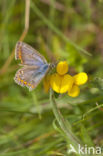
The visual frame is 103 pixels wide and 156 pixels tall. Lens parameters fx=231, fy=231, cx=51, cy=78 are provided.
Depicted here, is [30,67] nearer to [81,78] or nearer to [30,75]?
[30,75]

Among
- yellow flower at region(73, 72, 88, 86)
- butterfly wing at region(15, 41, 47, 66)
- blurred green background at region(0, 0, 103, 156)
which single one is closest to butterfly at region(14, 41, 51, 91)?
butterfly wing at region(15, 41, 47, 66)

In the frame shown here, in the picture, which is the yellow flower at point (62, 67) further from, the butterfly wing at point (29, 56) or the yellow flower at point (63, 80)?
the butterfly wing at point (29, 56)

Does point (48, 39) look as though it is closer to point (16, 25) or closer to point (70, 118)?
point (16, 25)

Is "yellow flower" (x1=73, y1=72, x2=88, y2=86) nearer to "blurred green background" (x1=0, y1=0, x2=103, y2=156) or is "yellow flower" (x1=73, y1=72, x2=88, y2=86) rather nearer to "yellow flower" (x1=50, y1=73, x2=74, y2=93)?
"yellow flower" (x1=50, y1=73, x2=74, y2=93)

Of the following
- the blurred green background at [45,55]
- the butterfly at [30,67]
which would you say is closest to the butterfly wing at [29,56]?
the butterfly at [30,67]

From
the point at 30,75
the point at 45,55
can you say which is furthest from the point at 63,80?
the point at 45,55

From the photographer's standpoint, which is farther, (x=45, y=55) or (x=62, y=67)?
(x=45, y=55)

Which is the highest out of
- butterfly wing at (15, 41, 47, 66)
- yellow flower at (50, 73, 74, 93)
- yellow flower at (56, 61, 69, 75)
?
butterfly wing at (15, 41, 47, 66)
